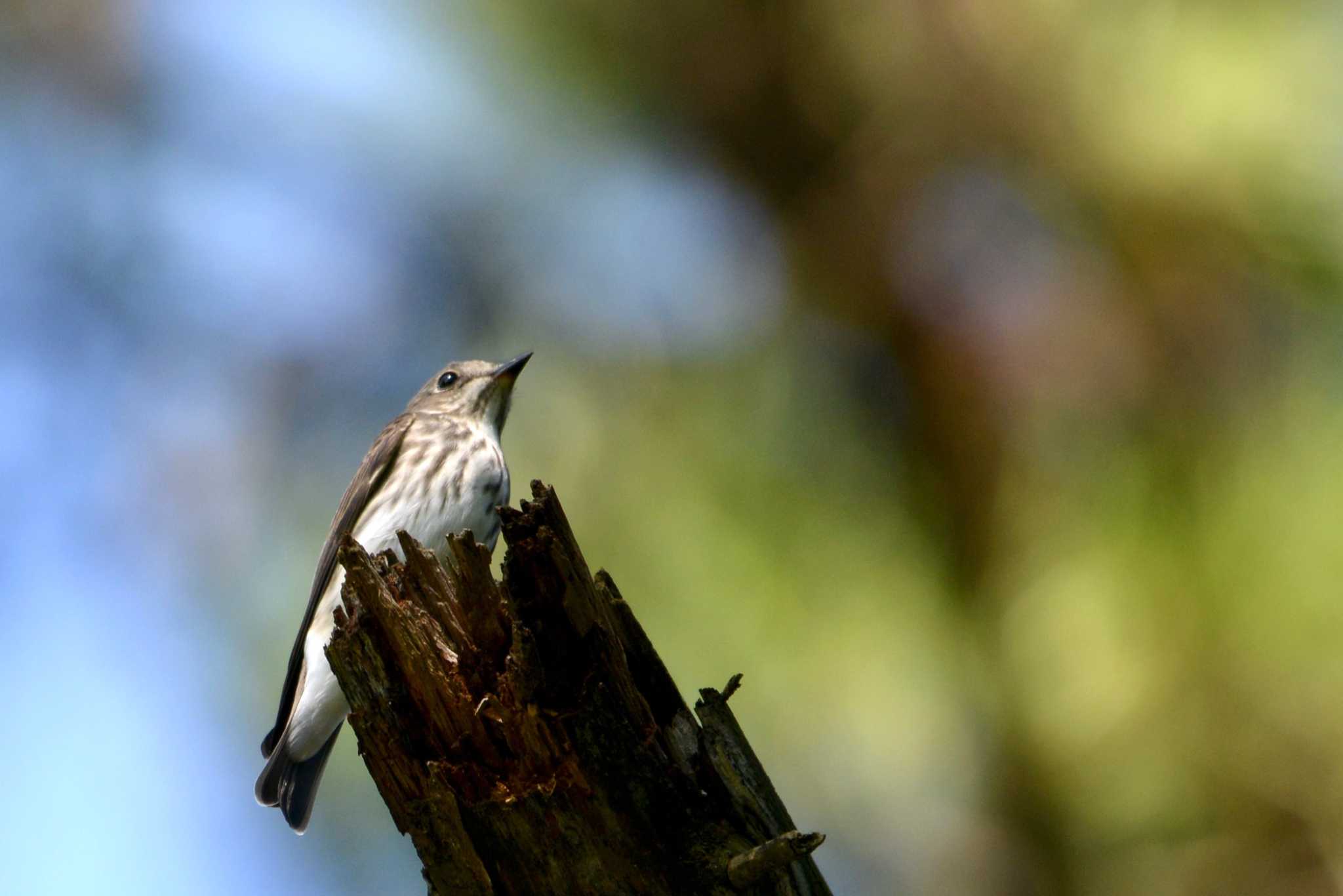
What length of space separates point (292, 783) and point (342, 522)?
0.87 m

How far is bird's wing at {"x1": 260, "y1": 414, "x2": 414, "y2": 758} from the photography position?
14.6 ft

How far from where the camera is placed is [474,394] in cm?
525

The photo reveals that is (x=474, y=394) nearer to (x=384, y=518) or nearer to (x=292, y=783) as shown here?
(x=384, y=518)

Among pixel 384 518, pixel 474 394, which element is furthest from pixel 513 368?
pixel 384 518

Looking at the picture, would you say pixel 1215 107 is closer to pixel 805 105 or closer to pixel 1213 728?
pixel 805 105

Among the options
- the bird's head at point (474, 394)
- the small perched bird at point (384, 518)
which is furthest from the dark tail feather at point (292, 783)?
the bird's head at point (474, 394)

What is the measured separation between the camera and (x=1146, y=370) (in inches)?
160

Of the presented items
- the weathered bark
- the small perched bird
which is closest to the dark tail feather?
the small perched bird

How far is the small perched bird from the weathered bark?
1.71 m

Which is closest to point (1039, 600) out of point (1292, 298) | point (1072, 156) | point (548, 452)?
point (1292, 298)

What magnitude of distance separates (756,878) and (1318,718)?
6.38ft

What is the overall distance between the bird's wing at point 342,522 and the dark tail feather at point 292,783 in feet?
0.19

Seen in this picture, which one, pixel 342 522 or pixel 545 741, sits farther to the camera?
pixel 342 522

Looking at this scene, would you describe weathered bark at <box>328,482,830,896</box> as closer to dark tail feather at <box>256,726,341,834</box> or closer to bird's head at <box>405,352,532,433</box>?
dark tail feather at <box>256,726,341,834</box>
